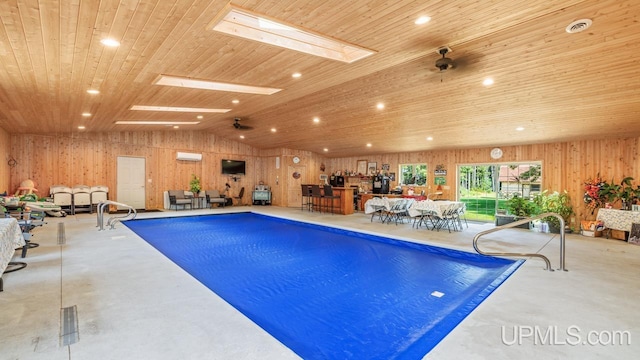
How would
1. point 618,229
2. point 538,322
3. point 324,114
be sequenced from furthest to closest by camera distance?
point 324,114
point 618,229
point 538,322

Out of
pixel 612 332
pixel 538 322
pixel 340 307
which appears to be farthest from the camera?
pixel 340 307

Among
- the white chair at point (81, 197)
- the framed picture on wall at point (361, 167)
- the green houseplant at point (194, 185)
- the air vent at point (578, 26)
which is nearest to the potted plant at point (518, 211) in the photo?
the air vent at point (578, 26)

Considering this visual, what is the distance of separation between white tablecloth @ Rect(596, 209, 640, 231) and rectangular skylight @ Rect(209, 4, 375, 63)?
6707mm

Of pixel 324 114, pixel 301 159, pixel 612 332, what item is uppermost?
pixel 324 114

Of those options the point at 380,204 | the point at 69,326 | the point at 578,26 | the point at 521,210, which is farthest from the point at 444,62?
the point at 521,210

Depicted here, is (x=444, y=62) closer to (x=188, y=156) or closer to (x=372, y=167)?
(x=372, y=167)

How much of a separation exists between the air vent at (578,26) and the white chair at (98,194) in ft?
40.5

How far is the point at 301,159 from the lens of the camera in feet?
45.5

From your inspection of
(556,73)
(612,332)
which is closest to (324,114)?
(556,73)

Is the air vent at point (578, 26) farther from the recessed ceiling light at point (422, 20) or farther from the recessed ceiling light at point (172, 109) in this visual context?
the recessed ceiling light at point (172, 109)

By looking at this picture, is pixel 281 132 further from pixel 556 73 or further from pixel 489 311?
pixel 489 311

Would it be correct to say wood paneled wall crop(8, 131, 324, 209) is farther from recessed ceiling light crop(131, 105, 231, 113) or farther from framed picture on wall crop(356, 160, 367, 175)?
recessed ceiling light crop(131, 105, 231, 113)

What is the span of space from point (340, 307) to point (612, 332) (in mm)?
2342

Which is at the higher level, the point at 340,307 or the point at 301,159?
the point at 301,159
